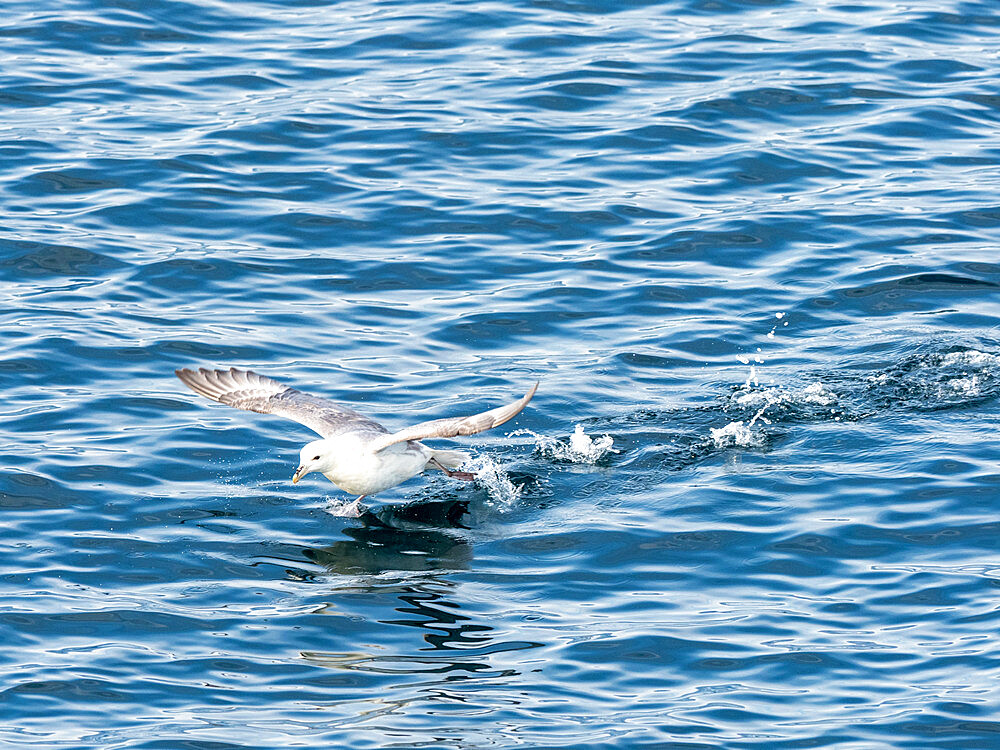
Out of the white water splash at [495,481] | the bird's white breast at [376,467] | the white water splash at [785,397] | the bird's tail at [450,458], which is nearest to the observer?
the bird's white breast at [376,467]

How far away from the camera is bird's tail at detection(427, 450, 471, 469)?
11.5m

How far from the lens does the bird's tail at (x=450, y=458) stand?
37.8ft

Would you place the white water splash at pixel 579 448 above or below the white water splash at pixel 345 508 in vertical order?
above

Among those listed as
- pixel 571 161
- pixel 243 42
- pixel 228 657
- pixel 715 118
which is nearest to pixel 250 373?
pixel 228 657

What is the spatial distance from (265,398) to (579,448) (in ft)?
7.88

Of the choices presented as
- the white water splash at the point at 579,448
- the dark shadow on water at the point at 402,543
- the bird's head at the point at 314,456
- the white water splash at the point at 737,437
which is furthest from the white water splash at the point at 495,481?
the white water splash at the point at 737,437

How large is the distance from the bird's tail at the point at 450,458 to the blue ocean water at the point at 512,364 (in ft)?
0.82

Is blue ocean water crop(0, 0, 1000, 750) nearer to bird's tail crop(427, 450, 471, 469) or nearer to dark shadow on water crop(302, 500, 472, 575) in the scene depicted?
dark shadow on water crop(302, 500, 472, 575)

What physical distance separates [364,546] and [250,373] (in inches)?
72.9

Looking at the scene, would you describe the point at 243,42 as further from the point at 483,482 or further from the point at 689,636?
the point at 689,636

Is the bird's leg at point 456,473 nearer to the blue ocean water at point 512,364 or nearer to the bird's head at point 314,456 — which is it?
the blue ocean water at point 512,364

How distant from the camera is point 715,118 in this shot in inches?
693

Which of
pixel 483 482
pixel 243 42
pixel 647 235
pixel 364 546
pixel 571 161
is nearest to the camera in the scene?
pixel 364 546

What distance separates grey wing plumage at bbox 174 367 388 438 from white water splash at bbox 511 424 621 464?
53.9 inches
